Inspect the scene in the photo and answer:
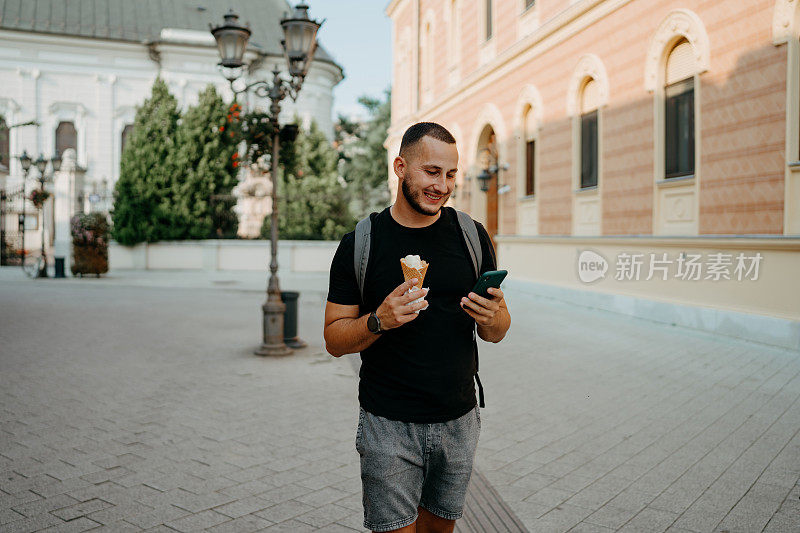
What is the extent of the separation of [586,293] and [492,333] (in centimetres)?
1293

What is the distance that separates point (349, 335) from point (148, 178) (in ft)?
95.8

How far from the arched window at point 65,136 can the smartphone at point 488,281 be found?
142 feet

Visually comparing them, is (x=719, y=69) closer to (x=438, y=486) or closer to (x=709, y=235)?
(x=709, y=235)

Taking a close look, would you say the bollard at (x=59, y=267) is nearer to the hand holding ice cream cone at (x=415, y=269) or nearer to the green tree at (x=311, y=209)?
the green tree at (x=311, y=209)

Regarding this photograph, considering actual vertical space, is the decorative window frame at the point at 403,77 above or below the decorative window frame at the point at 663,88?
above

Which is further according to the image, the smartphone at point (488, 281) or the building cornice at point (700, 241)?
the building cornice at point (700, 241)

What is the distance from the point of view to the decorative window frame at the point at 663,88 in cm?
1155

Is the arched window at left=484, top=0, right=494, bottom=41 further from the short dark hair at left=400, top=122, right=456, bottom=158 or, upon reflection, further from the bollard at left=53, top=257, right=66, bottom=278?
A: the short dark hair at left=400, top=122, right=456, bottom=158

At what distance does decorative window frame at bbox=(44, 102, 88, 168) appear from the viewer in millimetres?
39031

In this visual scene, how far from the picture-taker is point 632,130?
13.6 meters

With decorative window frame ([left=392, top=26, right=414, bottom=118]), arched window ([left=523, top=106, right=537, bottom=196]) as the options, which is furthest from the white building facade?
arched window ([left=523, top=106, right=537, bottom=196])

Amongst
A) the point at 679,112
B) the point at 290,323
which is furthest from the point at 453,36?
the point at 290,323

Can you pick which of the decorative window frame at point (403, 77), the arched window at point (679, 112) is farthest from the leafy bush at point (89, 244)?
the arched window at point (679, 112)

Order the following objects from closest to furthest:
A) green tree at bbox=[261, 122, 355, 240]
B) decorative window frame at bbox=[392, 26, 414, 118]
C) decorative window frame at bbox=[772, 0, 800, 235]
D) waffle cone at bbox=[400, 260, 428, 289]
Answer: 1. waffle cone at bbox=[400, 260, 428, 289]
2. decorative window frame at bbox=[772, 0, 800, 235]
3. decorative window frame at bbox=[392, 26, 414, 118]
4. green tree at bbox=[261, 122, 355, 240]
